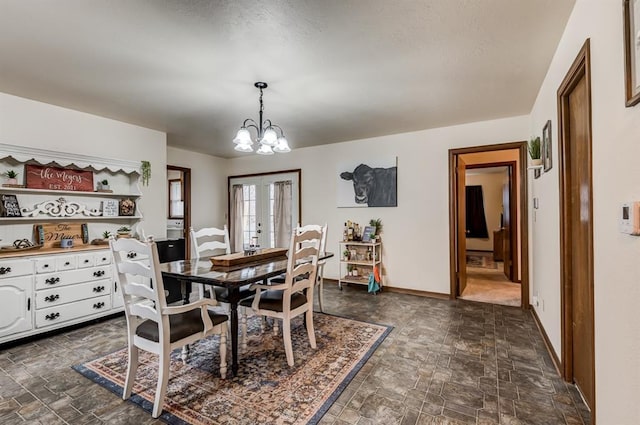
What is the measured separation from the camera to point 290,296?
2463mm

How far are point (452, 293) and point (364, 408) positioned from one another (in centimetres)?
278

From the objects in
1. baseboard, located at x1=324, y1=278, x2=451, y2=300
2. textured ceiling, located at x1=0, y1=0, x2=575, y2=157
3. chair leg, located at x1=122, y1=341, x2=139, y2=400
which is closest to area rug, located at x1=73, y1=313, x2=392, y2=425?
chair leg, located at x1=122, y1=341, x2=139, y2=400

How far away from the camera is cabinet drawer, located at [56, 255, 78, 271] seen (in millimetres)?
3116

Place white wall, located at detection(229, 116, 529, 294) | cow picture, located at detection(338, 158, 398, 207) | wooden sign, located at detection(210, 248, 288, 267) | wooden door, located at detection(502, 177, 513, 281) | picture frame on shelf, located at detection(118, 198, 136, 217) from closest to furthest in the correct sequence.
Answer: wooden sign, located at detection(210, 248, 288, 267) < picture frame on shelf, located at detection(118, 198, 136, 217) < white wall, located at detection(229, 116, 529, 294) < cow picture, located at detection(338, 158, 398, 207) < wooden door, located at detection(502, 177, 513, 281)

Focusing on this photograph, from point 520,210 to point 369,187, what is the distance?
205 centimetres

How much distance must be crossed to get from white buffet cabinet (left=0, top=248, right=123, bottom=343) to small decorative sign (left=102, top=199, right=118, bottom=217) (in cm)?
55

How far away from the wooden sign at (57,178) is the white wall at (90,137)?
0.24 meters

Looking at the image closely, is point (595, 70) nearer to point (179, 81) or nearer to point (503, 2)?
point (503, 2)

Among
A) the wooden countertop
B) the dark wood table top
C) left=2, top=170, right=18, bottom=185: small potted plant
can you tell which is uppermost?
left=2, top=170, right=18, bottom=185: small potted plant

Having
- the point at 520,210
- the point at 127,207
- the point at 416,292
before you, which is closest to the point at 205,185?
the point at 127,207

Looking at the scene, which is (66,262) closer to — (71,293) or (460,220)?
(71,293)

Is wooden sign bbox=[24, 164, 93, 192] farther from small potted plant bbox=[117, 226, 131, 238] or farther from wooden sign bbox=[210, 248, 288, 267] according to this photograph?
wooden sign bbox=[210, 248, 288, 267]

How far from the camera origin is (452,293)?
4.19 metres

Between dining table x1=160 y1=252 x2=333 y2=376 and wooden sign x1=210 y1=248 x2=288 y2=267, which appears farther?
wooden sign x1=210 y1=248 x2=288 y2=267
